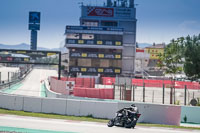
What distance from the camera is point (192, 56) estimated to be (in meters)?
31.0

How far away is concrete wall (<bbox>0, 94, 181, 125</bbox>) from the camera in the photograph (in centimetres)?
2045

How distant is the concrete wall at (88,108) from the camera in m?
20.5

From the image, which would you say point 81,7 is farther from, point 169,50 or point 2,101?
point 2,101

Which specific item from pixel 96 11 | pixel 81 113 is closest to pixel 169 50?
pixel 81 113

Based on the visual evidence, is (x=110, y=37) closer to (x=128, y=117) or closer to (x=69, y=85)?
(x=69, y=85)

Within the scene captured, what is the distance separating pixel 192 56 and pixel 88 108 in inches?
568

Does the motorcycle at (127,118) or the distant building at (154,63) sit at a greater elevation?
the distant building at (154,63)

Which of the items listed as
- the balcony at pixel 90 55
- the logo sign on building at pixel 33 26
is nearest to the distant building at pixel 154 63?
the balcony at pixel 90 55

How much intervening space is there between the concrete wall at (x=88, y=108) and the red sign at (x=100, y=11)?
63.5 meters

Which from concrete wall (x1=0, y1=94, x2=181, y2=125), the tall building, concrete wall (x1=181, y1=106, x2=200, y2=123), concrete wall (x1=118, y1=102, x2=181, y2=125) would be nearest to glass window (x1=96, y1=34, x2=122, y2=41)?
the tall building

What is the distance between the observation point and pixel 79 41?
246 ft

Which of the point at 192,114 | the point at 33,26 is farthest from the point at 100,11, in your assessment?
the point at 192,114

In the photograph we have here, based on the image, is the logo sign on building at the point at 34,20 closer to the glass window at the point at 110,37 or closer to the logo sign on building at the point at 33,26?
the logo sign on building at the point at 33,26

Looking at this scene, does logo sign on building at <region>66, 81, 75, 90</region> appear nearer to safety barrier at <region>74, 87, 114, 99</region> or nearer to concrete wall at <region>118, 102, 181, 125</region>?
safety barrier at <region>74, 87, 114, 99</region>
